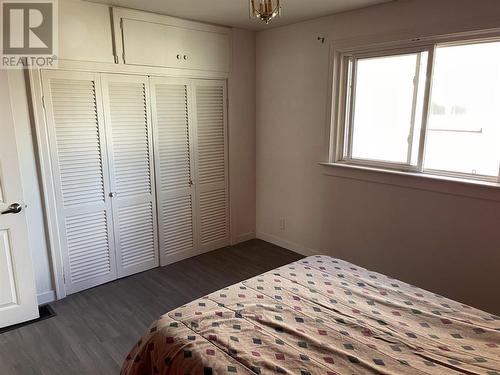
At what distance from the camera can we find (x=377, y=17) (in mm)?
2867

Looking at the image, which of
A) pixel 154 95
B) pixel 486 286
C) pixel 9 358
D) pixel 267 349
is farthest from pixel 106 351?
pixel 486 286

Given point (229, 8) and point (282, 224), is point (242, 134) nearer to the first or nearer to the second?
point (282, 224)

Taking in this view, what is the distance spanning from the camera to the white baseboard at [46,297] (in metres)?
2.86

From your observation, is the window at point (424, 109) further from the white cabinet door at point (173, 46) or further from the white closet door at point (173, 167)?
the white closet door at point (173, 167)

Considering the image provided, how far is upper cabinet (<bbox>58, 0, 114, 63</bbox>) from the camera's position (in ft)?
8.69

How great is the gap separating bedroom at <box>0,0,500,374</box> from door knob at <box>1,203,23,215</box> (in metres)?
0.04

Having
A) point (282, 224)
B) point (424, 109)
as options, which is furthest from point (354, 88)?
point (282, 224)

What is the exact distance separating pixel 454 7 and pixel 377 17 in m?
0.58

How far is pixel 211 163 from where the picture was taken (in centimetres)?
378

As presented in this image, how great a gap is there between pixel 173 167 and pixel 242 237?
130 centimetres

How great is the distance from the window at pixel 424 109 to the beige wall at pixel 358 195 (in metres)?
0.18

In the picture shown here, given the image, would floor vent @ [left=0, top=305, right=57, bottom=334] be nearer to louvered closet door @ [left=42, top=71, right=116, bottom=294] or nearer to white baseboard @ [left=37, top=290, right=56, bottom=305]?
white baseboard @ [left=37, top=290, right=56, bottom=305]

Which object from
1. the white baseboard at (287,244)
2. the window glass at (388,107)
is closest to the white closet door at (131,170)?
the white baseboard at (287,244)

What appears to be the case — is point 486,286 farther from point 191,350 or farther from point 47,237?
point 47,237
